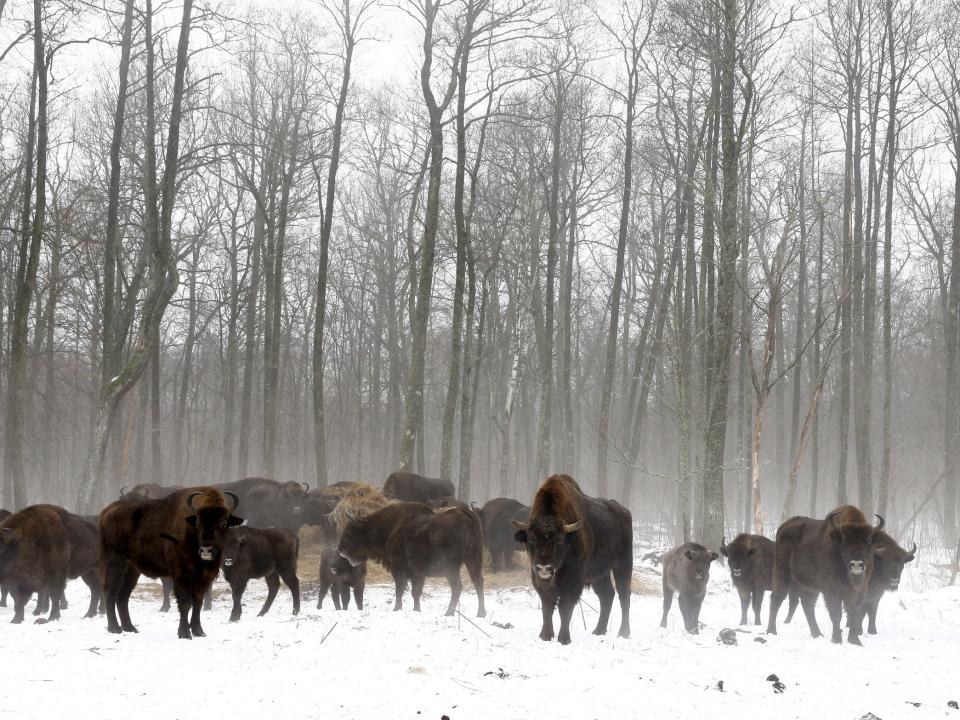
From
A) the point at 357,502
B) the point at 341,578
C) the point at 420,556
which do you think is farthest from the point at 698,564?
the point at 357,502

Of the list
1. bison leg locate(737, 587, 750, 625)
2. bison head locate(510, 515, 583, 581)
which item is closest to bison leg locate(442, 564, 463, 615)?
bison head locate(510, 515, 583, 581)

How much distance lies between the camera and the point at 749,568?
1461 centimetres

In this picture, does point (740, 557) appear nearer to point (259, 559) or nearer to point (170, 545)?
point (259, 559)

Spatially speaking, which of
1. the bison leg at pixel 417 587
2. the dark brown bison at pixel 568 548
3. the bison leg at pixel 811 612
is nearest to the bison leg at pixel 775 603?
the bison leg at pixel 811 612

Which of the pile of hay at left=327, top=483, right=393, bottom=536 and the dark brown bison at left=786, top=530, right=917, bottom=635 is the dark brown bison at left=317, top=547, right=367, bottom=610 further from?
the dark brown bison at left=786, top=530, right=917, bottom=635

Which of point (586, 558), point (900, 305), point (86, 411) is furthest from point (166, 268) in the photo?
point (900, 305)

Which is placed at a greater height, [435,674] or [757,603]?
[435,674]

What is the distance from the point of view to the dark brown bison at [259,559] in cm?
1280

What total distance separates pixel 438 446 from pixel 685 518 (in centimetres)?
3888

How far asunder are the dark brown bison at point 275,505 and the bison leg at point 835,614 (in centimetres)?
1186

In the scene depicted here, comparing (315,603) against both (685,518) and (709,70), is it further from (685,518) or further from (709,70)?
(709,70)

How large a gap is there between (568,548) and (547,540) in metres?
0.52

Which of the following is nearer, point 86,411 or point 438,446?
point 86,411

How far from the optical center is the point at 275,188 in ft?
98.7
